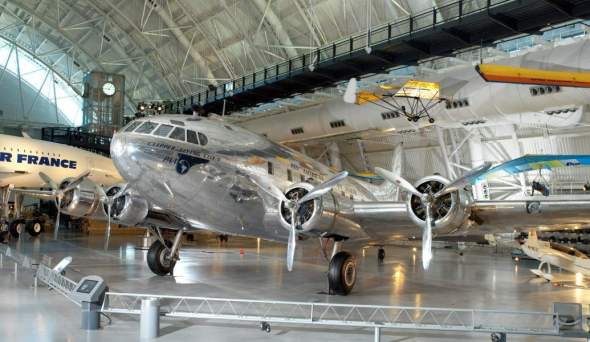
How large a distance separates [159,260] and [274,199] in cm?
486

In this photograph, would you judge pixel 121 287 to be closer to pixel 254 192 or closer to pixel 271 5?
pixel 254 192

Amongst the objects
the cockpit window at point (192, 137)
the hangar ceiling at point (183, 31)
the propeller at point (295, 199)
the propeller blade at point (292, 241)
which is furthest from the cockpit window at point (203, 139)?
the hangar ceiling at point (183, 31)

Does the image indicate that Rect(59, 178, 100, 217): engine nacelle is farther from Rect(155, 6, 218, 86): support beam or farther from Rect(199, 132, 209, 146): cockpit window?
Rect(155, 6, 218, 86): support beam

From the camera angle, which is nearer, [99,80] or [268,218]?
[268,218]

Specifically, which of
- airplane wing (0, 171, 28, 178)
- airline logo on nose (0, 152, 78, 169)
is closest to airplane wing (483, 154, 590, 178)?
airline logo on nose (0, 152, 78, 169)

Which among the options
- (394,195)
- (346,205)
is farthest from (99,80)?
(346,205)

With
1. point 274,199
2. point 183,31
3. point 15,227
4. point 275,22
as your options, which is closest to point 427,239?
point 274,199

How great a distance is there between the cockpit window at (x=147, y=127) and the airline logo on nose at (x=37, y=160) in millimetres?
20614

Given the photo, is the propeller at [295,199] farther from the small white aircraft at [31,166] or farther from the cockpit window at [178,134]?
the small white aircraft at [31,166]

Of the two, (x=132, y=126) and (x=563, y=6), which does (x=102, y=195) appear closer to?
(x=132, y=126)

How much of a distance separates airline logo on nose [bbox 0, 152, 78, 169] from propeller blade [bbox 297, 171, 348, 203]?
23.0 metres

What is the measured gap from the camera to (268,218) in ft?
40.4

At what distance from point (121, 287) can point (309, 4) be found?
2096cm

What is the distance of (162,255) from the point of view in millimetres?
15195
